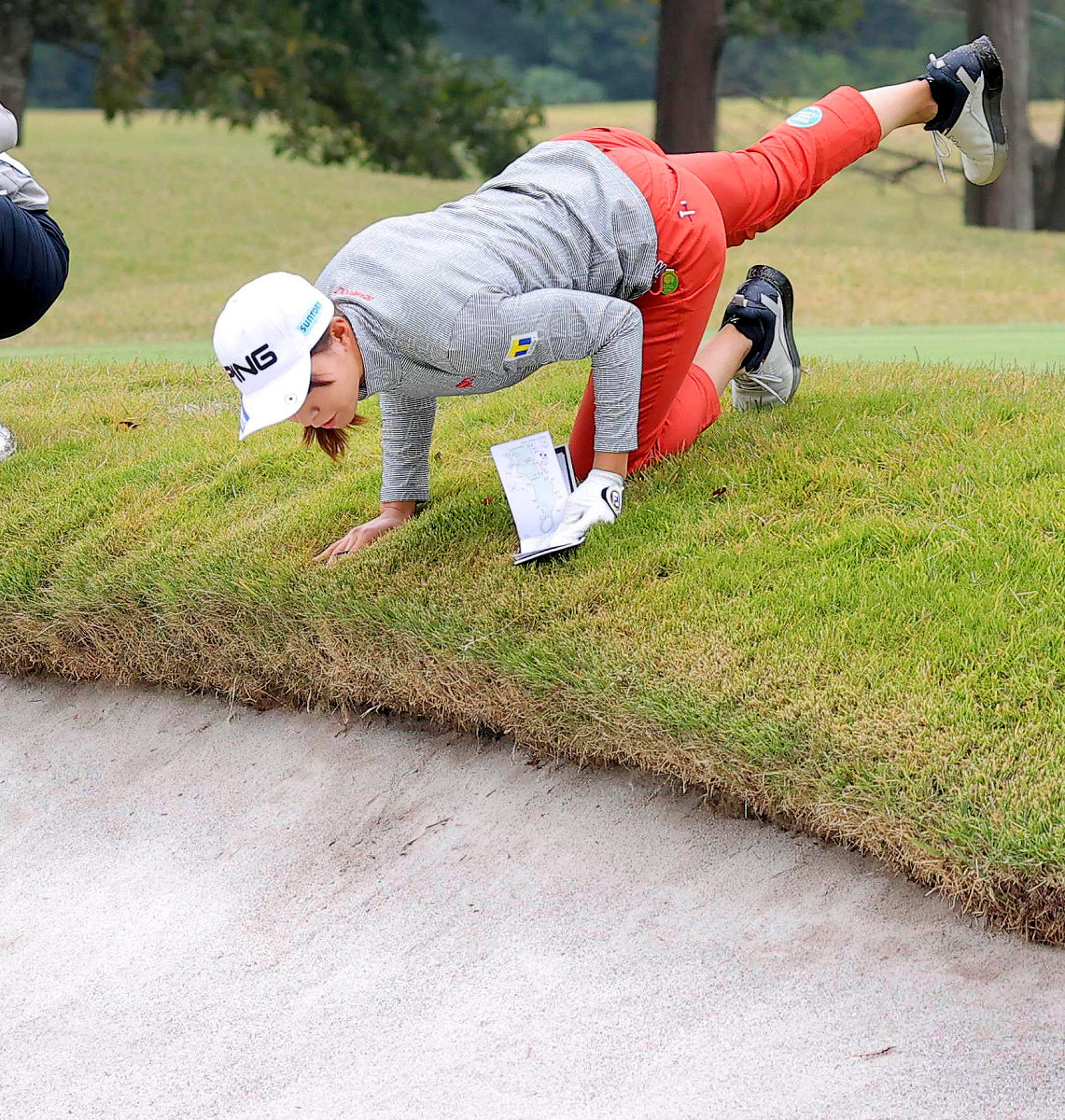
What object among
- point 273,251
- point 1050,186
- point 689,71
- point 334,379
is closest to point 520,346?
point 334,379

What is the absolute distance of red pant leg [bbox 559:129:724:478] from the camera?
327 cm

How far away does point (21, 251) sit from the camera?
158 inches

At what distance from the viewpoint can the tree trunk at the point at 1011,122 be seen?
663 inches

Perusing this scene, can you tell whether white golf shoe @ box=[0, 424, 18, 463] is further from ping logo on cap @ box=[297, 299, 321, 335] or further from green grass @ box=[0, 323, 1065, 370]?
ping logo on cap @ box=[297, 299, 321, 335]

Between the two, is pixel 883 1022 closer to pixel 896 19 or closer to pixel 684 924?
pixel 684 924

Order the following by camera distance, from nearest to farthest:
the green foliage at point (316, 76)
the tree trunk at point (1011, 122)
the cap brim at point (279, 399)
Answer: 1. the cap brim at point (279, 399)
2. the tree trunk at point (1011, 122)
3. the green foliage at point (316, 76)

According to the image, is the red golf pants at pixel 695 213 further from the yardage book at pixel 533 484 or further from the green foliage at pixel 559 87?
the green foliage at pixel 559 87

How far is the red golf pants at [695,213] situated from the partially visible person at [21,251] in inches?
64.4

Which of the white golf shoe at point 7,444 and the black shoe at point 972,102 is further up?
the black shoe at point 972,102

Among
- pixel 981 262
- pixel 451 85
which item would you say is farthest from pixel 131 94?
pixel 981 262

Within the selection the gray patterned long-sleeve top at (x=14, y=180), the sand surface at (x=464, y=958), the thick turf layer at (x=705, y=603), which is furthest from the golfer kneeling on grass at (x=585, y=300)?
the gray patterned long-sleeve top at (x=14, y=180)

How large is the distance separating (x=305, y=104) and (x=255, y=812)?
17.8 m

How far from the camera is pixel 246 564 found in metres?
3.37

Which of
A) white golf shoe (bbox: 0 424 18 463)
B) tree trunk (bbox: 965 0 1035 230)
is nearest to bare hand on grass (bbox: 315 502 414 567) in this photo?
white golf shoe (bbox: 0 424 18 463)
